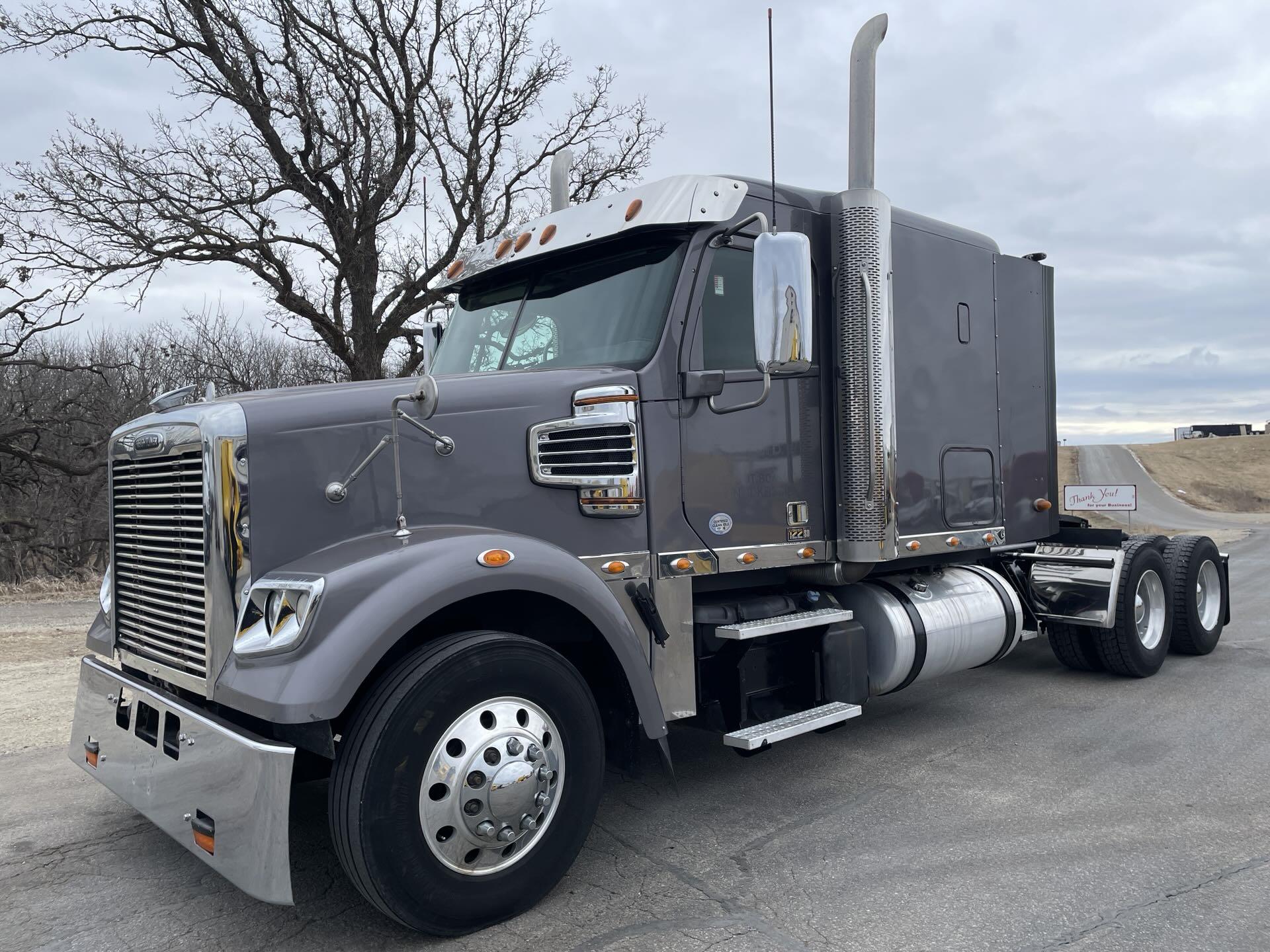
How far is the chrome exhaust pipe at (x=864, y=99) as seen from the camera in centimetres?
489

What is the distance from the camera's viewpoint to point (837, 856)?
12.5 feet

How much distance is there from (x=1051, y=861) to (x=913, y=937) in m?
0.92

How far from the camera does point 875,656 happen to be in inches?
205

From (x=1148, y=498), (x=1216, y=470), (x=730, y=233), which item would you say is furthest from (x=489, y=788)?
(x=1216, y=470)

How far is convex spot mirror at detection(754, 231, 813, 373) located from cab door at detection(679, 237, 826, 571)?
0.44 meters

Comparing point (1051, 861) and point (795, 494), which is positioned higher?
point (795, 494)

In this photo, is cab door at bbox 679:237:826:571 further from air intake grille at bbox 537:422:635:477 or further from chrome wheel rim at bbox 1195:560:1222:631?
chrome wheel rim at bbox 1195:560:1222:631

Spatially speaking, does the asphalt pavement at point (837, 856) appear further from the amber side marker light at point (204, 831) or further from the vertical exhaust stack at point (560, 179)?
the vertical exhaust stack at point (560, 179)

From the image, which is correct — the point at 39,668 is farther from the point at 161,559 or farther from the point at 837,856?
the point at 837,856

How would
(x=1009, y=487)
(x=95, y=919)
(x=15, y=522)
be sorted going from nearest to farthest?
(x=95, y=919), (x=1009, y=487), (x=15, y=522)

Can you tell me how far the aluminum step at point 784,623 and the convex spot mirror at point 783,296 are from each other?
4.06 feet

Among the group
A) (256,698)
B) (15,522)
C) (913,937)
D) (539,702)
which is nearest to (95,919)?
(256,698)

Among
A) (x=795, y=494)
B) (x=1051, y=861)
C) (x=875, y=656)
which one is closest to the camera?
(x=1051, y=861)

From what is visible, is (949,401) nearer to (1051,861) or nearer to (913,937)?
(1051,861)
